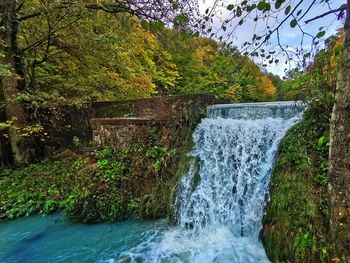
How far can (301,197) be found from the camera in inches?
132

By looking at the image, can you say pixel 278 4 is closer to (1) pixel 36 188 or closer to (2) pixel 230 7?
(2) pixel 230 7

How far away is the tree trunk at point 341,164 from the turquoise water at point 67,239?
2534mm

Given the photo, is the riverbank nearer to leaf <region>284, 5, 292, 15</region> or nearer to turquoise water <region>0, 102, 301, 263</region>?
turquoise water <region>0, 102, 301, 263</region>

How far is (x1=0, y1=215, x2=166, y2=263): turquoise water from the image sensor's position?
376 cm

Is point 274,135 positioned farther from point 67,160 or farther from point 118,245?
point 67,160

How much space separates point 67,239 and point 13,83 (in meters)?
4.44

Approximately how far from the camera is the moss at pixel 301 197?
2.90 metres

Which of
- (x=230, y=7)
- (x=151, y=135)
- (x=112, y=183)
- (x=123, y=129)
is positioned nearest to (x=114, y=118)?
(x=123, y=129)

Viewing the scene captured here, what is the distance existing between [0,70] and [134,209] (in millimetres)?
3716

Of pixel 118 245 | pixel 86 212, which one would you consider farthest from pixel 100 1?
pixel 118 245

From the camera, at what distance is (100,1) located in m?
6.78

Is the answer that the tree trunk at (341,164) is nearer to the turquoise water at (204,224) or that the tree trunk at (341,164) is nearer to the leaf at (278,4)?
the leaf at (278,4)

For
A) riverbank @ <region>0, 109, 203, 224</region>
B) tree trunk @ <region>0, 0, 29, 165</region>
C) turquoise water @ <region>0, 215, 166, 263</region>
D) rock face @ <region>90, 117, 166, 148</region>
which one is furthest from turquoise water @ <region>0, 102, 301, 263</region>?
tree trunk @ <region>0, 0, 29, 165</region>

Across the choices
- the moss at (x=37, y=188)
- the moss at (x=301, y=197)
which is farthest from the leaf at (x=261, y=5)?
the moss at (x=37, y=188)
